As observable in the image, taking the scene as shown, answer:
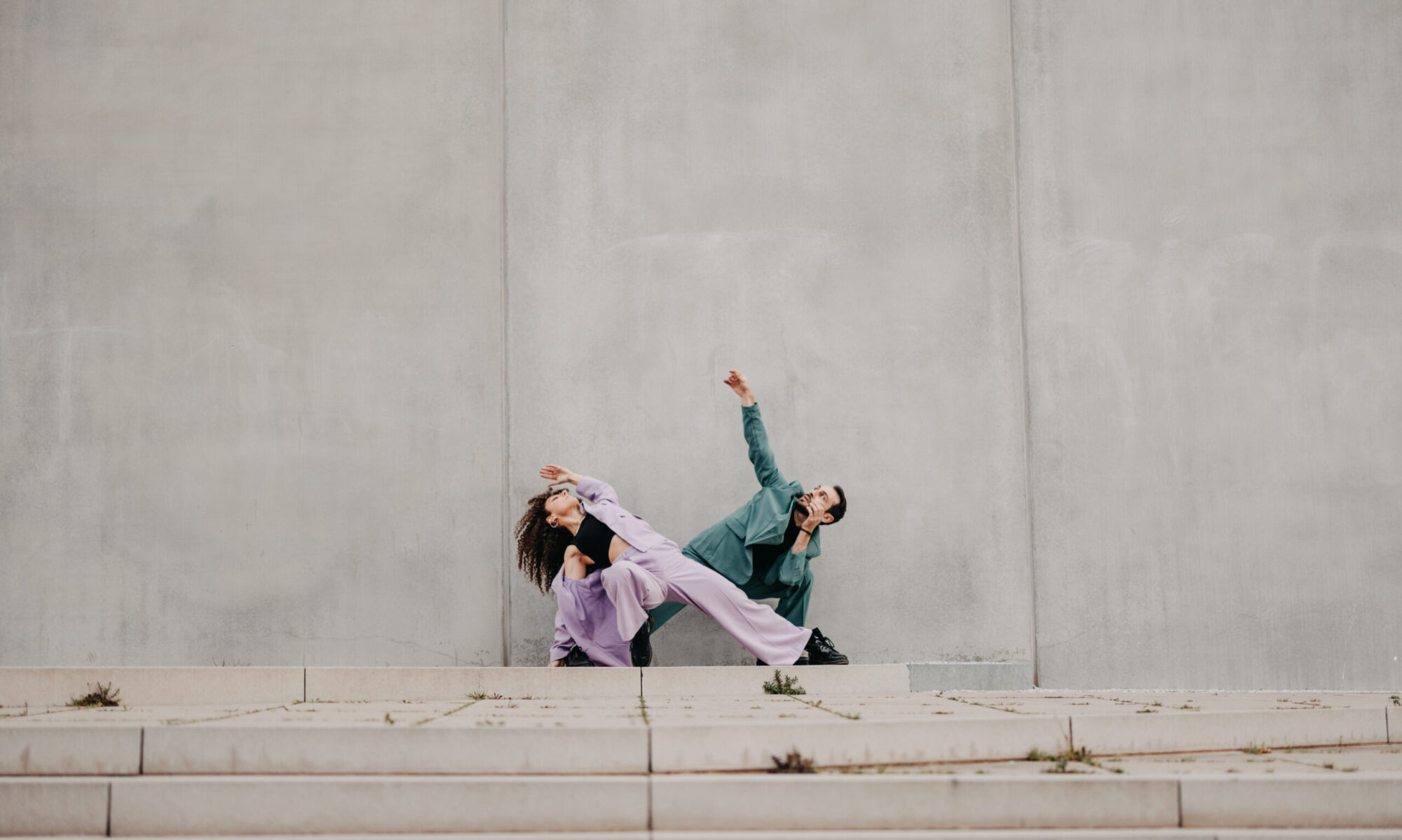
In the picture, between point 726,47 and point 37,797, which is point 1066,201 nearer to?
point 726,47

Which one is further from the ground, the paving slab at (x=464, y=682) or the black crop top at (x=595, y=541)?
the black crop top at (x=595, y=541)

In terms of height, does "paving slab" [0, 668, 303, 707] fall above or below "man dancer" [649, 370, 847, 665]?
below

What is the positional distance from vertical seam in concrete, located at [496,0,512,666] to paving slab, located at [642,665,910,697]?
4.80ft

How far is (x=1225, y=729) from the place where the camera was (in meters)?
4.51

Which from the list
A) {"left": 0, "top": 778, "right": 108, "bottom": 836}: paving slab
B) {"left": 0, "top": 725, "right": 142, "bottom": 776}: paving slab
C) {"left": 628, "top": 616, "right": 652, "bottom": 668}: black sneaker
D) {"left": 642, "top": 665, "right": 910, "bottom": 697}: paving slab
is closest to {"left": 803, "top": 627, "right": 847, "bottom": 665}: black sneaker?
{"left": 642, "top": 665, "right": 910, "bottom": 697}: paving slab

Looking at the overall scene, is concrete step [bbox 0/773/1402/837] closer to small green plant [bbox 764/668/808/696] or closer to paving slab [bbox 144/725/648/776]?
paving slab [bbox 144/725/648/776]

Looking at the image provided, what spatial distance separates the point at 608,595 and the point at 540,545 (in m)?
0.86

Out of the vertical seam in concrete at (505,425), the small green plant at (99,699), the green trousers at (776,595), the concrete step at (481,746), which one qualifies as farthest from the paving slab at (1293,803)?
the small green plant at (99,699)

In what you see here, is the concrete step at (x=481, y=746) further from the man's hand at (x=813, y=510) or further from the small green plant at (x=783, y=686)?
the man's hand at (x=813, y=510)

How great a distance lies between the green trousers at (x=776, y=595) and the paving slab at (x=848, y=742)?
253 cm

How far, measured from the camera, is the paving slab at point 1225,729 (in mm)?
4305

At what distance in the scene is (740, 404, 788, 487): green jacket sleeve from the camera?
669cm

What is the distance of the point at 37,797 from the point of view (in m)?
3.59

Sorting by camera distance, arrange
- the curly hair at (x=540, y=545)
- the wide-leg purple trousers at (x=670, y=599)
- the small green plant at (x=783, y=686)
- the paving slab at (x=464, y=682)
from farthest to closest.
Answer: the curly hair at (x=540, y=545)
the wide-leg purple trousers at (x=670, y=599)
the small green plant at (x=783, y=686)
the paving slab at (x=464, y=682)
